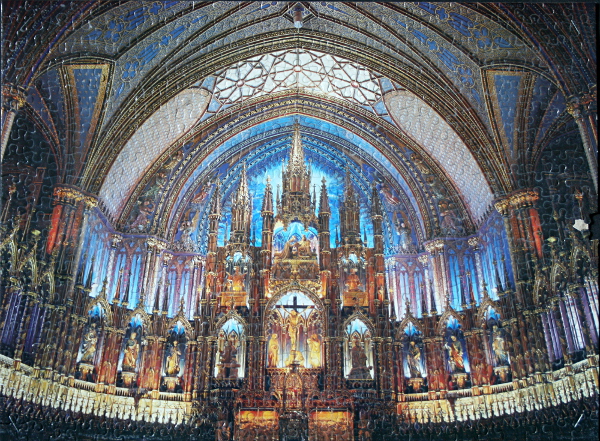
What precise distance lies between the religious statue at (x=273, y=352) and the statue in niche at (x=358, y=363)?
276 cm

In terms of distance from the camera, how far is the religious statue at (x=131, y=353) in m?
18.2

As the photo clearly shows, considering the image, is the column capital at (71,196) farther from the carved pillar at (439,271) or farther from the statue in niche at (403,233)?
the carved pillar at (439,271)

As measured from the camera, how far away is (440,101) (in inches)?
790

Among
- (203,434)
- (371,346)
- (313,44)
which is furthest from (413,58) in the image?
(203,434)

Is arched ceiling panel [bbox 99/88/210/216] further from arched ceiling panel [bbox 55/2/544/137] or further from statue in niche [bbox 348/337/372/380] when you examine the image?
statue in niche [bbox 348/337/372/380]

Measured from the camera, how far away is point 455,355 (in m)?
18.7

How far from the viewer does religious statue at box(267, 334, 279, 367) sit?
19.1 meters

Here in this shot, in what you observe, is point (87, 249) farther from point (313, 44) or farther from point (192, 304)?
point (313, 44)

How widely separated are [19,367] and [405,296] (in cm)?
1435

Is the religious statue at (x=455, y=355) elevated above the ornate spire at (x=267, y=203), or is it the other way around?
the ornate spire at (x=267, y=203)

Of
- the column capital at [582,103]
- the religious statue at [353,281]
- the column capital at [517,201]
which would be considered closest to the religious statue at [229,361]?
the religious statue at [353,281]

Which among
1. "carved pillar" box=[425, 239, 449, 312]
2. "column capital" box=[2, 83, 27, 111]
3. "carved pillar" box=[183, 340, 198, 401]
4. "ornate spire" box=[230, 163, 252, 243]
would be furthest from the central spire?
"column capital" box=[2, 83, 27, 111]

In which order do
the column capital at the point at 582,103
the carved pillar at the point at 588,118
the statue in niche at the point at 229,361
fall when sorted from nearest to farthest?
the carved pillar at the point at 588,118 < the column capital at the point at 582,103 < the statue in niche at the point at 229,361

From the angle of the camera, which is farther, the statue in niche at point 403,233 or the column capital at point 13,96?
the statue in niche at point 403,233
